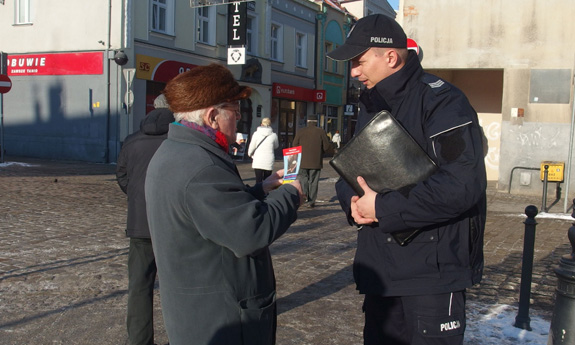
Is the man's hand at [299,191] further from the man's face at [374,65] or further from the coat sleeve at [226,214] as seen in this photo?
the man's face at [374,65]

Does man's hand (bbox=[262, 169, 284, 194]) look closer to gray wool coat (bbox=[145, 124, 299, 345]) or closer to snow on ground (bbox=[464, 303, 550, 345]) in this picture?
gray wool coat (bbox=[145, 124, 299, 345])

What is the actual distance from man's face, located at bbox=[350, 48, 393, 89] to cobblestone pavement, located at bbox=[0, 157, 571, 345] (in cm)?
238

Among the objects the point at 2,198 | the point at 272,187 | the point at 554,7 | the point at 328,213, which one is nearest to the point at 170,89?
the point at 272,187

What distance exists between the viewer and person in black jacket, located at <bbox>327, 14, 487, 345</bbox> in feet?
6.97

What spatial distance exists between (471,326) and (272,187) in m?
2.73

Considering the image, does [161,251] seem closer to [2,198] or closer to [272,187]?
[272,187]

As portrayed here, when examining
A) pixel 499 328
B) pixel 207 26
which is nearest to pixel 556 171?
pixel 499 328

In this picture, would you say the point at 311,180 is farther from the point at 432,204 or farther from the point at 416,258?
the point at 432,204

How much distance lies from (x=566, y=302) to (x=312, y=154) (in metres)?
8.03

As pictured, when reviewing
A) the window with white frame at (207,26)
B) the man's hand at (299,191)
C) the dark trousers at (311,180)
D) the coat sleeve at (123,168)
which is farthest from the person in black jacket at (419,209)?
the window with white frame at (207,26)

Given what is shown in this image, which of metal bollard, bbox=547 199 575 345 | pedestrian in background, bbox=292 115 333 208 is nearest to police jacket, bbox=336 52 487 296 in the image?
metal bollard, bbox=547 199 575 345

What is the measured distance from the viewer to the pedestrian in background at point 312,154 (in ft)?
35.5

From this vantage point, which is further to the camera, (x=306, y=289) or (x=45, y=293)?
(x=306, y=289)

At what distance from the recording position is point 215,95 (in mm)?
2273
